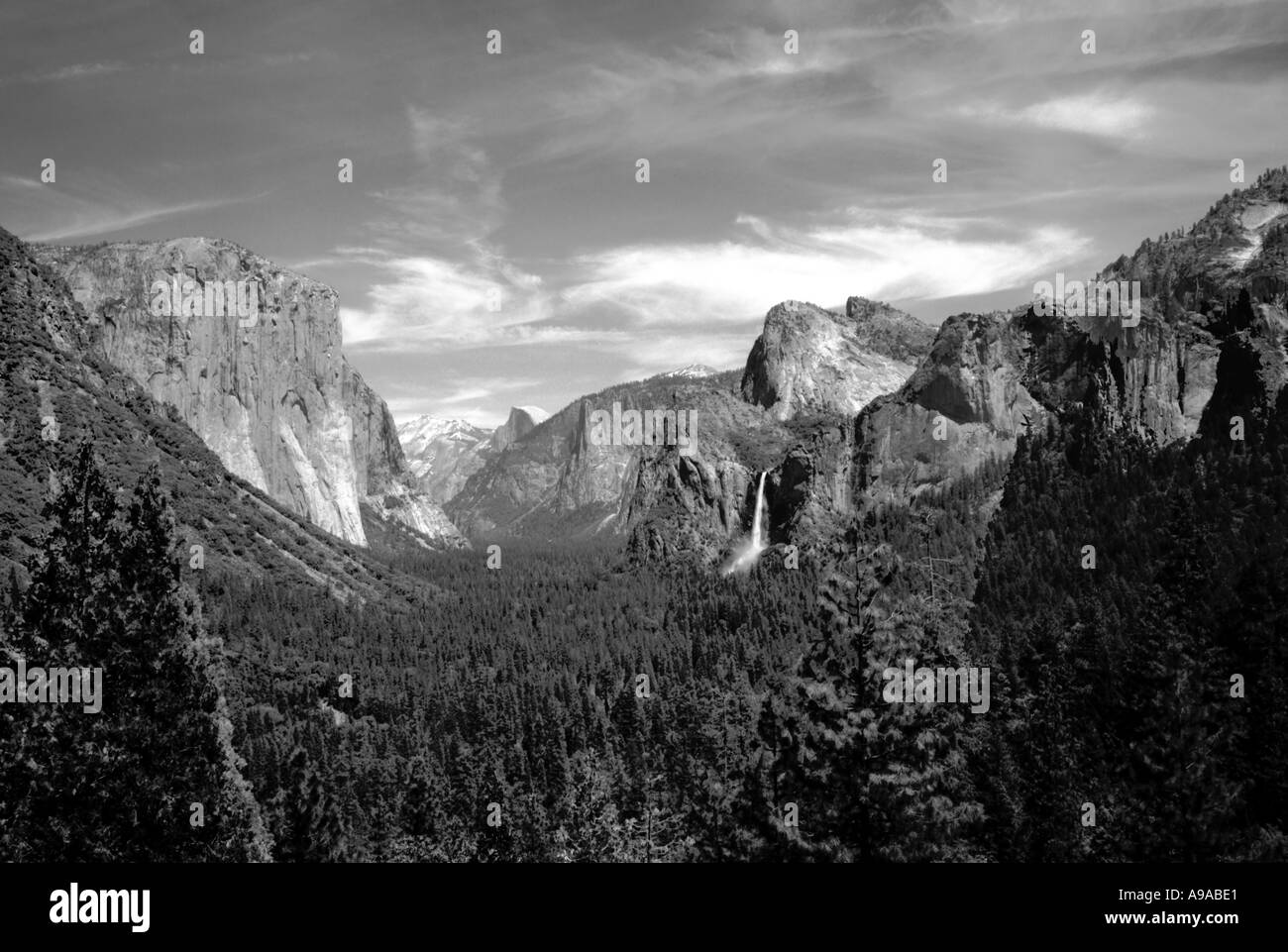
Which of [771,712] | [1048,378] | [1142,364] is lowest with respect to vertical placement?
[771,712]

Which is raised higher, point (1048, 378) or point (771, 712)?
point (1048, 378)

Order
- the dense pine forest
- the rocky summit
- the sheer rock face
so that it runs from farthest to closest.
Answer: the sheer rock face → the rocky summit → the dense pine forest

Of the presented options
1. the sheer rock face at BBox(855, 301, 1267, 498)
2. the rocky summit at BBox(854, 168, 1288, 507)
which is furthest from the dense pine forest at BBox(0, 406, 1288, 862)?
the sheer rock face at BBox(855, 301, 1267, 498)

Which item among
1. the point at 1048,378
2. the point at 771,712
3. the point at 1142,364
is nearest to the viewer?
the point at 771,712

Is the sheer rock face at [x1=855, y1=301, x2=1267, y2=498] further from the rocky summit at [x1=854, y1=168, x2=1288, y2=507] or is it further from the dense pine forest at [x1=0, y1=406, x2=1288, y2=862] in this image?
the dense pine forest at [x1=0, y1=406, x2=1288, y2=862]

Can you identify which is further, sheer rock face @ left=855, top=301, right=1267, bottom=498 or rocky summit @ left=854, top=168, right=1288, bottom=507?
sheer rock face @ left=855, top=301, right=1267, bottom=498

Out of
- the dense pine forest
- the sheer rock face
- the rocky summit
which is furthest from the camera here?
the sheer rock face

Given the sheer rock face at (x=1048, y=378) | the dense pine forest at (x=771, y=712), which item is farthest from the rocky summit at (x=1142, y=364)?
the dense pine forest at (x=771, y=712)

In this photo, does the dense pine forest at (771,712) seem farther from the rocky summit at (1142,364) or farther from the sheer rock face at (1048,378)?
the sheer rock face at (1048,378)

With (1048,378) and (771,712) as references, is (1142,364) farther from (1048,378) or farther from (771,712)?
(771,712)

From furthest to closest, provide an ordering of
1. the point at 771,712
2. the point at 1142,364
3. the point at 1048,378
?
the point at 1048,378 → the point at 1142,364 → the point at 771,712

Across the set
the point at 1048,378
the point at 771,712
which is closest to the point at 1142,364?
the point at 1048,378
